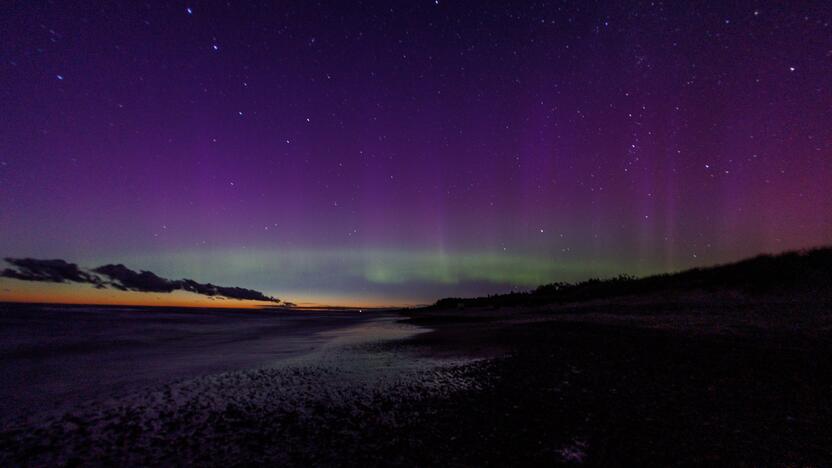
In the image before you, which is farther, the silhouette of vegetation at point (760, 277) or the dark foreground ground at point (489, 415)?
the silhouette of vegetation at point (760, 277)

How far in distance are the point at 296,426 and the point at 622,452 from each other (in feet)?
9.40

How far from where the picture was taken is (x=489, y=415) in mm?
3918

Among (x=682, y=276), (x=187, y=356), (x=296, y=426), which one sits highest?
(x=682, y=276)

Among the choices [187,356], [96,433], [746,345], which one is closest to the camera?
[96,433]

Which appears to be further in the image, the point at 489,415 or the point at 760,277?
the point at 760,277

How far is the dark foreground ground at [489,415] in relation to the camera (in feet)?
9.66

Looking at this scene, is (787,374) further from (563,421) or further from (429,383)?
(429,383)

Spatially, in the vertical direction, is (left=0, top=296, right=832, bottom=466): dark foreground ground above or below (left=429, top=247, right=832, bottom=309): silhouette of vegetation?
below

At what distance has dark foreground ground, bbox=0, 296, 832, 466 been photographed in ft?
9.66

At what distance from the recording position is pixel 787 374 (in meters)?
4.99

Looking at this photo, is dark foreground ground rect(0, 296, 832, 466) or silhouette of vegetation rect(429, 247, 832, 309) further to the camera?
silhouette of vegetation rect(429, 247, 832, 309)

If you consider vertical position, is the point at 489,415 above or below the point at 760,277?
below

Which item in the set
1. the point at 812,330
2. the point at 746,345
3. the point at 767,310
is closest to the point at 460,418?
the point at 746,345

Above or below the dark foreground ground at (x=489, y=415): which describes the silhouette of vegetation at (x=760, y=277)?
above
